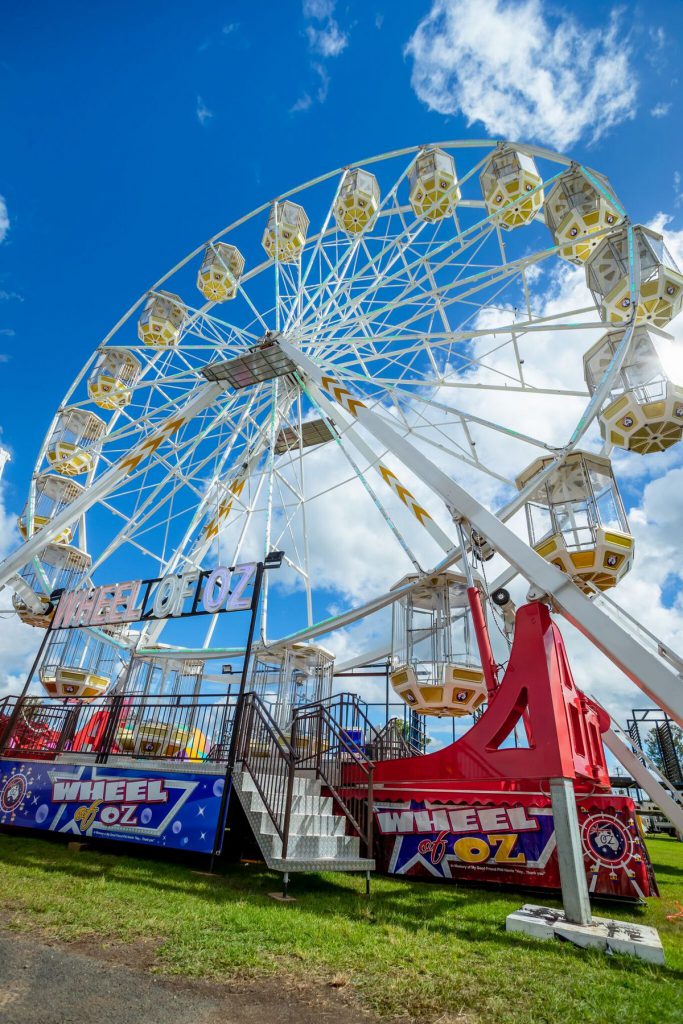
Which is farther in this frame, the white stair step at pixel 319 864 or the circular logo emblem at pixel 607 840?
the circular logo emblem at pixel 607 840

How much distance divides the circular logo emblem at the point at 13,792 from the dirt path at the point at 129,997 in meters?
7.27

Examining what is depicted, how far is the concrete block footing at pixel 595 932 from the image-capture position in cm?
487

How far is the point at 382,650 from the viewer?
20.5 meters

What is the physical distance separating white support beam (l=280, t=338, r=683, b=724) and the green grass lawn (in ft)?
8.09

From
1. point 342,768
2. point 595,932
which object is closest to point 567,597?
point 595,932

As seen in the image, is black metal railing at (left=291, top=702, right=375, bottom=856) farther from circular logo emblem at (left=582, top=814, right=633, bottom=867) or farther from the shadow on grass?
circular logo emblem at (left=582, top=814, right=633, bottom=867)

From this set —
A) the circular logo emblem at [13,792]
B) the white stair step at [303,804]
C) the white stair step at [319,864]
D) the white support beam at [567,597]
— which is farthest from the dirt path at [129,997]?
the circular logo emblem at [13,792]

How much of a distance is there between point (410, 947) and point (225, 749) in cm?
533

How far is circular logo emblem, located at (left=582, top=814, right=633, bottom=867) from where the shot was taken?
311 inches

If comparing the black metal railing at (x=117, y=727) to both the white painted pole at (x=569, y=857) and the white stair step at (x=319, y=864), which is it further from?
the white painted pole at (x=569, y=857)

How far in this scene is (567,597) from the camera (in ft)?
24.2

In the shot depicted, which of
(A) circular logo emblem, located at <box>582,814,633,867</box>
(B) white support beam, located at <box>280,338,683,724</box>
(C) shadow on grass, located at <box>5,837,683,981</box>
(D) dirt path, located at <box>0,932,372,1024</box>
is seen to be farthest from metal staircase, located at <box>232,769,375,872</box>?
(B) white support beam, located at <box>280,338,683,724</box>

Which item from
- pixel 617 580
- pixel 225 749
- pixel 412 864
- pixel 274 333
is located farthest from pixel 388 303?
pixel 412 864

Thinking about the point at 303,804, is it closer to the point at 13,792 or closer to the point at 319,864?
the point at 319,864
